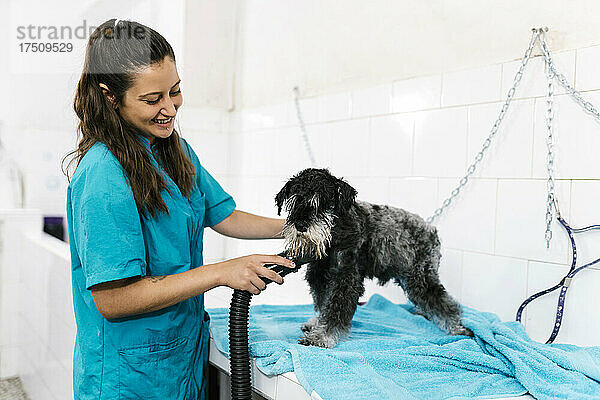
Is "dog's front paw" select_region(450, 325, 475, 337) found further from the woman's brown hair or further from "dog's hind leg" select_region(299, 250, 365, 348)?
the woman's brown hair

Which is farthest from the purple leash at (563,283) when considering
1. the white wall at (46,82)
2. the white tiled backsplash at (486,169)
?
the white wall at (46,82)

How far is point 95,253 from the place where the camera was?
97 centimetres

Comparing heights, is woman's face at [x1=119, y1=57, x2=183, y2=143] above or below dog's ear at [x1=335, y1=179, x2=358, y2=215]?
above

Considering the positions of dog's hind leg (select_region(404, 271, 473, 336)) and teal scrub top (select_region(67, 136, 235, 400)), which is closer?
teal scrub top (select_region(67, 136, 235, 400))

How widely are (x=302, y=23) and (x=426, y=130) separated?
2.63ft

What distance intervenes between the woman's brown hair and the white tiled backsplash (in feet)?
1.94

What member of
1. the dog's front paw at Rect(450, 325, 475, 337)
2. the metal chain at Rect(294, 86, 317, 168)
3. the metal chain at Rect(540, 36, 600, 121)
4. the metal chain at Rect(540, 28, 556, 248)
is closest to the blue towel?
the dog's front paw at Rect(450, 325, 475, 337)

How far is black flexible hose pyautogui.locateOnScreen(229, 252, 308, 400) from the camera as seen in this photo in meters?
1.05

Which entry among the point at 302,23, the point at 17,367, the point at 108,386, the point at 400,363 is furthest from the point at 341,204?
the point at 17,367

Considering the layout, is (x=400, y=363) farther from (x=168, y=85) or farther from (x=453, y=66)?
(x=453, y=66)

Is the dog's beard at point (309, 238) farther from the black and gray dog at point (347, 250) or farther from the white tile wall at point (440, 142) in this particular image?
the white tile wall at point (440, 142)

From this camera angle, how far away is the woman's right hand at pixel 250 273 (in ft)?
3.32

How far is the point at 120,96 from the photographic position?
106 centimetres

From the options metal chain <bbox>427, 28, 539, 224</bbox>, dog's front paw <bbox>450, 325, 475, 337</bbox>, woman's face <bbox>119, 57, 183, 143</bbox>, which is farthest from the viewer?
metal chain <bbox>427, 28, 539, 224</bbox>
